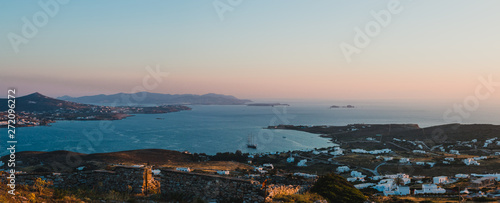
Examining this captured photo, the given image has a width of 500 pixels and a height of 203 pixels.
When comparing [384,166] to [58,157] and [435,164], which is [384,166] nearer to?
[435,164]

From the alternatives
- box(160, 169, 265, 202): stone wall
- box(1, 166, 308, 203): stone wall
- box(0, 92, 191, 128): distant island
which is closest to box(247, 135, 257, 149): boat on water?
box(1, 166, 308, 203): stone wall

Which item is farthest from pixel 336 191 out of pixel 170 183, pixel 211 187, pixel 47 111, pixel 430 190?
pixel 47 111

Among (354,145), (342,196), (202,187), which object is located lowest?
(354,145)

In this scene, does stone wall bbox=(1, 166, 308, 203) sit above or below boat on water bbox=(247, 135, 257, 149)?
above

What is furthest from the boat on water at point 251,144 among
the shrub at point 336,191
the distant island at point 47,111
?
the distant island at point 47,111

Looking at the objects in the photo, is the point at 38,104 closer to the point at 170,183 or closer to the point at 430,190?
the point at 170,183

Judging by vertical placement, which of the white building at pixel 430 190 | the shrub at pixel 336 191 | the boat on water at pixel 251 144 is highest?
the shrub at pixel 336 191

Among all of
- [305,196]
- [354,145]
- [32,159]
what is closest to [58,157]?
[32,159]

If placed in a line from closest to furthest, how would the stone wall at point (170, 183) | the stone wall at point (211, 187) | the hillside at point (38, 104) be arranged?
the stone wall at point (211, 187) < the stone wall at point (170, 183) < the hillside at point (38, 104)

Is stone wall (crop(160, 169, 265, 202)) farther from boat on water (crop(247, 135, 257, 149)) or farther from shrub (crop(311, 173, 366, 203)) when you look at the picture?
boat on water (crop(247, 135, 257, 149))

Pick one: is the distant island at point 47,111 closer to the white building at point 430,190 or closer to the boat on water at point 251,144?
the boat on water at point 251,144

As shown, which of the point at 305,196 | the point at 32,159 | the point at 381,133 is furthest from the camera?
the point at 381,133
